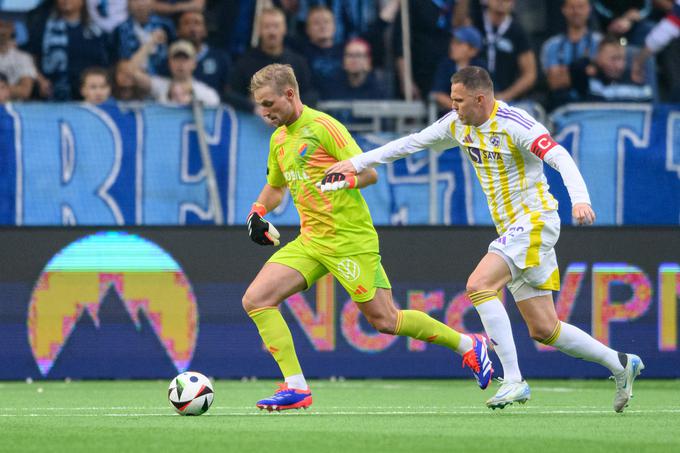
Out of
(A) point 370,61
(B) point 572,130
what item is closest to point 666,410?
(B) point 572,130

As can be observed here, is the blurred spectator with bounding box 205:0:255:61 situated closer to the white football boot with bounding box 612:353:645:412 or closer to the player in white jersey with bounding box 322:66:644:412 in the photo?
the player in white jersey with bounding box 322:66:644:412

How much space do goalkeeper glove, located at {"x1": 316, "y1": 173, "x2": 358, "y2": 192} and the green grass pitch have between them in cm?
133

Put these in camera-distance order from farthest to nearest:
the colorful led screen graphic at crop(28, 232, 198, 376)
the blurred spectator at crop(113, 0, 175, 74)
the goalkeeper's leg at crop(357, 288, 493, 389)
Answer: the blurred spectator at crop(113, 0, 175, 74) → the colorful led screen graphic at crop(28, 232, 198, 376) → the goalkeeper's leg at crop(357, 288, 493, 389)

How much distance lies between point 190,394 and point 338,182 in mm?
1508

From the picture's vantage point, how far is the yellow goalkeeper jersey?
8273 millimetres

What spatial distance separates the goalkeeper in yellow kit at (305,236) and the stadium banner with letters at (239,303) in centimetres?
345

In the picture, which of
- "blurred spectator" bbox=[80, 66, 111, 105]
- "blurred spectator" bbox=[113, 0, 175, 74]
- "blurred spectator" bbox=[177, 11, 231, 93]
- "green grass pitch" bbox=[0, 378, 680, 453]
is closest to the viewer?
"green grass pitch" bbox=[0, 378, 680, 453]

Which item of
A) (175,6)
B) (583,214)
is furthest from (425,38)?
(583,214)

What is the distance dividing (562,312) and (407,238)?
151 centimetres

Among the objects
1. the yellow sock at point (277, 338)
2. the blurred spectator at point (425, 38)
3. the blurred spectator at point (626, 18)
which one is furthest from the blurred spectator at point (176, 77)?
the yellow sock at point (277, 338)

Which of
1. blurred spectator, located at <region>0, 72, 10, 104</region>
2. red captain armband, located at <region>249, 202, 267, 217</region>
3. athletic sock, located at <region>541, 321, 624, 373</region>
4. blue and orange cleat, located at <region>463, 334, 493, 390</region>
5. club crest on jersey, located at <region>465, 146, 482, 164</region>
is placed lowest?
blue and orange cleat, located at <region>463, 334, 493, 390</region>

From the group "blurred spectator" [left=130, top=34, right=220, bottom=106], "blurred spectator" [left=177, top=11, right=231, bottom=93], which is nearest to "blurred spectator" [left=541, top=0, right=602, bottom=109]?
"blurred spectator" [left=177, top=11, right=231, bottom=93]

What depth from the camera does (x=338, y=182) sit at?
7.76m

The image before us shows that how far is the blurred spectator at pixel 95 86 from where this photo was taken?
13.4 metres
